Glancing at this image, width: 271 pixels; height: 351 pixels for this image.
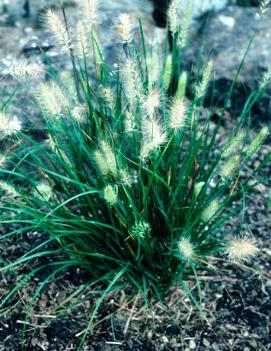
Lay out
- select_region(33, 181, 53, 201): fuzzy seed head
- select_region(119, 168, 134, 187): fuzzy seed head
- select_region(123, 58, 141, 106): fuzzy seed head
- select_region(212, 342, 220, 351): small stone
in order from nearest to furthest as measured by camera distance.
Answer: select_region(123, 58, 141, 106): fuzzy seed head, select_region(119, 168, 134, 187): fuzzy seed head, select_region(33, 181, 53, 201): fuzzy seed head, select_region(212, 342, 220, 351): small stone

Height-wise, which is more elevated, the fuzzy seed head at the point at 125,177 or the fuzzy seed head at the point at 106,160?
the fuzzy seed head at the point at 106,160

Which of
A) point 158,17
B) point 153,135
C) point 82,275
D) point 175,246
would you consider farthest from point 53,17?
point 158,17

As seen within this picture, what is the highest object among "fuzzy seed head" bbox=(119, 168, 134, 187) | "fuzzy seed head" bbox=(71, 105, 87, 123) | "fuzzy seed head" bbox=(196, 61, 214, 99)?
"fuzzy seed head" bbox=(196, 61, 214, 99)

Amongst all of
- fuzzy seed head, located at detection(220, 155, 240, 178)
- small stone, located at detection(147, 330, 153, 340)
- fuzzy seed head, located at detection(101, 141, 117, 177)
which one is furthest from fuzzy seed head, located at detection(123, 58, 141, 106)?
small stone, located at detection(147, 330, 153, 340)

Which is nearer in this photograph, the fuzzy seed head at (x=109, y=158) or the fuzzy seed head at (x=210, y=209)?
the fuzzy seed head at (x=109, y=158)

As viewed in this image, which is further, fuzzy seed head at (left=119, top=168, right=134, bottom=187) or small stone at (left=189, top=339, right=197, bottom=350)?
small stone at (left=189, top=339, right=197, bottom=350)

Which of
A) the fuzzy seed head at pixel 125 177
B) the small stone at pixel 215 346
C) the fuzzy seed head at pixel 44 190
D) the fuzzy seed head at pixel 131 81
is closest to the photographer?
the fuzzy seed head at pixel 131 81

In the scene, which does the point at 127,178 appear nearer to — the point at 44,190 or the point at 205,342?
the point at 44,190

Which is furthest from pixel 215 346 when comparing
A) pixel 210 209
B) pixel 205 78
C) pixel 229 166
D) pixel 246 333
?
pixel 205 78

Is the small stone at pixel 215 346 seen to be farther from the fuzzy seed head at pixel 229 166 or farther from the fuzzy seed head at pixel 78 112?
the fuzzy seed head at pixel 78 112

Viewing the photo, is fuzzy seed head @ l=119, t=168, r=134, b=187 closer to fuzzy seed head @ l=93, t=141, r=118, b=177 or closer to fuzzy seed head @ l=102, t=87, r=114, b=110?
fuzzy seed head @ l=93, t=141, r=118, b=177

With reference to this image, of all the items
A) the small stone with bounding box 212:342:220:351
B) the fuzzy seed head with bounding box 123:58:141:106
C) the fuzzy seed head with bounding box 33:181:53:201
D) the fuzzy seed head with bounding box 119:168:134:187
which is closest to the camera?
the fuzzy seed head with bounding box 123:58:141:106

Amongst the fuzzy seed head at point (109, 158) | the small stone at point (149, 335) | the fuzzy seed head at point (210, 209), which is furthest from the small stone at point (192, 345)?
the fuzzy seed head at point (109, 158)
